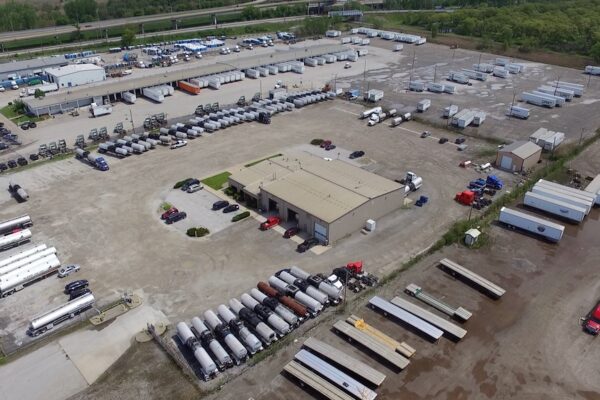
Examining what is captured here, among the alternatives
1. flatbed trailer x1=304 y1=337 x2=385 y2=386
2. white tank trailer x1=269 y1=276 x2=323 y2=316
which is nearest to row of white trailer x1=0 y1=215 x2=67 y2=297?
white tank trailer x1=269 y1=276 x2=323 y2=316

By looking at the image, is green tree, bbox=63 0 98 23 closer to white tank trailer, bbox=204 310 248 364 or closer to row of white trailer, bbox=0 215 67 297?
row of white trailer, bbox=0 215 67 297

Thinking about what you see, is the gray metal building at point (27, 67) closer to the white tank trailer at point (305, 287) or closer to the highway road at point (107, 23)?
the highway road at point (107, 23)

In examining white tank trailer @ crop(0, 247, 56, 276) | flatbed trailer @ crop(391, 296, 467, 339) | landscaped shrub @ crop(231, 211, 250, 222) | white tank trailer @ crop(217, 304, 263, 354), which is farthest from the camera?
landscaped shrub @ crop(231, 211, 250, 222)

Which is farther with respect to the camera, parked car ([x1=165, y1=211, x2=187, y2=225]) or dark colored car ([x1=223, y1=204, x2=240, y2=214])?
dark colored car ([x1=223, y1=204, x2=240, y2=214])

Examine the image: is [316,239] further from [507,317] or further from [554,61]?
[554,61]

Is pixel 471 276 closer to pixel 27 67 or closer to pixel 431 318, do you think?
pixel 431 318

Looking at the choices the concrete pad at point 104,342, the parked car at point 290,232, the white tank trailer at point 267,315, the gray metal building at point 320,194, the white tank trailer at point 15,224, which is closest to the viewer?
the concrete pad at point 104,342

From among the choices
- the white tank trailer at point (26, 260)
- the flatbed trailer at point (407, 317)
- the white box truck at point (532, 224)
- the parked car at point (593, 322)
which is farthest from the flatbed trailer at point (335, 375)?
the white box truck at point (532, 224)
